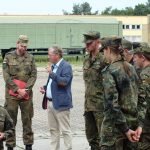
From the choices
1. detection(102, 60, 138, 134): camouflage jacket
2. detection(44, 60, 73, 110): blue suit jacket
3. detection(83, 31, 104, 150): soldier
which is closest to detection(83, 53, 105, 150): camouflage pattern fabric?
detection(83, 31, 104, 150): soldier

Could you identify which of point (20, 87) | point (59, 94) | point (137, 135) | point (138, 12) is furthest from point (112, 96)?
point (138, 12)

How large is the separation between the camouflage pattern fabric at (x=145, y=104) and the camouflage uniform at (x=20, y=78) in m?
3.04

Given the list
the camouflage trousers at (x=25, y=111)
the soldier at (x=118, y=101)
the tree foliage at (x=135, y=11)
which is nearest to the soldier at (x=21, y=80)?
the camouflage trousers at (x=25, y=111)

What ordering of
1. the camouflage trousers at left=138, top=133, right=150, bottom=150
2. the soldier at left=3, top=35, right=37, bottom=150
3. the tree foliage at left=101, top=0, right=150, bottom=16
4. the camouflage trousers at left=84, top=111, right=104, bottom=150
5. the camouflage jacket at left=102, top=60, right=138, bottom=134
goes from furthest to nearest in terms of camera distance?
the tree foliage at left=101, top=0, right=150, bottom=16 < the soldier at left=3, top=35, right=37, bottom=150 < the camouflage trousers at left=84, top=111, right=104, bottom=150 < the camouflage trousers at left=138, top=133, right=150, bottom=150 < the camouflage jacket at left=102, top=60, right=138, bottom=134

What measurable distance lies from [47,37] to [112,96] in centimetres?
4187

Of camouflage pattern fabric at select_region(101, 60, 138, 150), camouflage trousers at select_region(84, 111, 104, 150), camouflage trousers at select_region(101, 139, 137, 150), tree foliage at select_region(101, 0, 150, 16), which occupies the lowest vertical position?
camouflage trousers at select_region(84, 111, 104, 150)

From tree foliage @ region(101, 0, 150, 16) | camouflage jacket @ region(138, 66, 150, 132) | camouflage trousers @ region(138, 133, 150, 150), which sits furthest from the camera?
tree foliage @ region(101, 0, 150, 16)

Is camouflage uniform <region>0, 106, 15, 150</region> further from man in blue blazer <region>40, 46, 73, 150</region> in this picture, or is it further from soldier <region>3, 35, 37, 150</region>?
soldier <region>3, 35, 37, 150</region>

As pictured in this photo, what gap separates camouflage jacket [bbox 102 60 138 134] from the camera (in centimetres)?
559

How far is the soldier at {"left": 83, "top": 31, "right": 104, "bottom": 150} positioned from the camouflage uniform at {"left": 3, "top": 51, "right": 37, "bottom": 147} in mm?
1450

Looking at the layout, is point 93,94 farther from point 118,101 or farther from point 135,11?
point 135,11

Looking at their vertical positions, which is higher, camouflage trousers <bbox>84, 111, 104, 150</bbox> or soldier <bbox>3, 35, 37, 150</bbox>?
soldier <bbox>3, 35, 37, 150</bbox>

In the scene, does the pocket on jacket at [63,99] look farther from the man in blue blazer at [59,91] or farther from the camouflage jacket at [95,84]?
the camouflage jacket at [95,84]

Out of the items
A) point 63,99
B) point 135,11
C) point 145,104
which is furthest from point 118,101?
point 135,11
